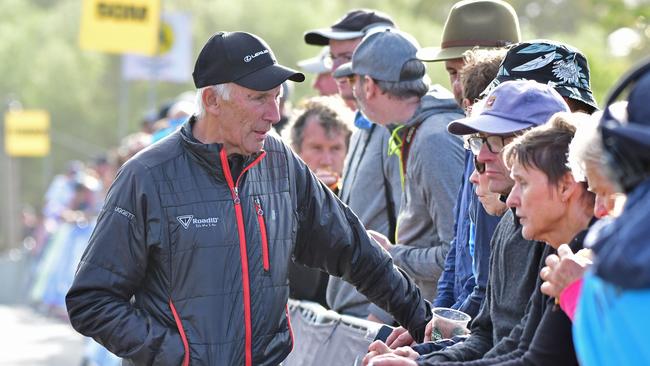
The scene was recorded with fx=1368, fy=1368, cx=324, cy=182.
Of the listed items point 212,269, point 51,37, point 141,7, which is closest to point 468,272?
point 212,269

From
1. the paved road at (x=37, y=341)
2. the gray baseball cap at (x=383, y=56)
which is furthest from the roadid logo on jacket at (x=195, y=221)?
the paved road at (x=37, y=341)

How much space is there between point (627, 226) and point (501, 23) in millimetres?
4129

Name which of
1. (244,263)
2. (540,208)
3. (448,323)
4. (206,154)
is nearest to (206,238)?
(244,263)

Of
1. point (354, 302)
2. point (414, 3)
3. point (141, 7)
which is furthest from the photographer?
point (414, 3)

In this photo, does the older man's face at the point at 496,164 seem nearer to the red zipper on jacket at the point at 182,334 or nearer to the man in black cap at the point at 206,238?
the man in black cap at the point at 206,238

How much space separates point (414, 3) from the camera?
50562 millimetres

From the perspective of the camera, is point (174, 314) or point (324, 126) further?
point (324, 126)

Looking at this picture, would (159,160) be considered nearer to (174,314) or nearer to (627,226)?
(174,314)

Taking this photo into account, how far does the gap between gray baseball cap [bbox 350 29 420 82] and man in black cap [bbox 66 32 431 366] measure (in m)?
1.31

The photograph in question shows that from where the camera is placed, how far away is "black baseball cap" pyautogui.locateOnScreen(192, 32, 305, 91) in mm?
5664

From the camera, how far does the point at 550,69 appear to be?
550 centimetres

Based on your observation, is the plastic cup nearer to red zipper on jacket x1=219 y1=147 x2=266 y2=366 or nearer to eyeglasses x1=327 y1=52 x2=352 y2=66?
red zipper on jacket x1=219 y1=147 x2=266 y2=366

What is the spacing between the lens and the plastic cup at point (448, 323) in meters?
5.05

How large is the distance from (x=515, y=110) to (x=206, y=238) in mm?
1383
